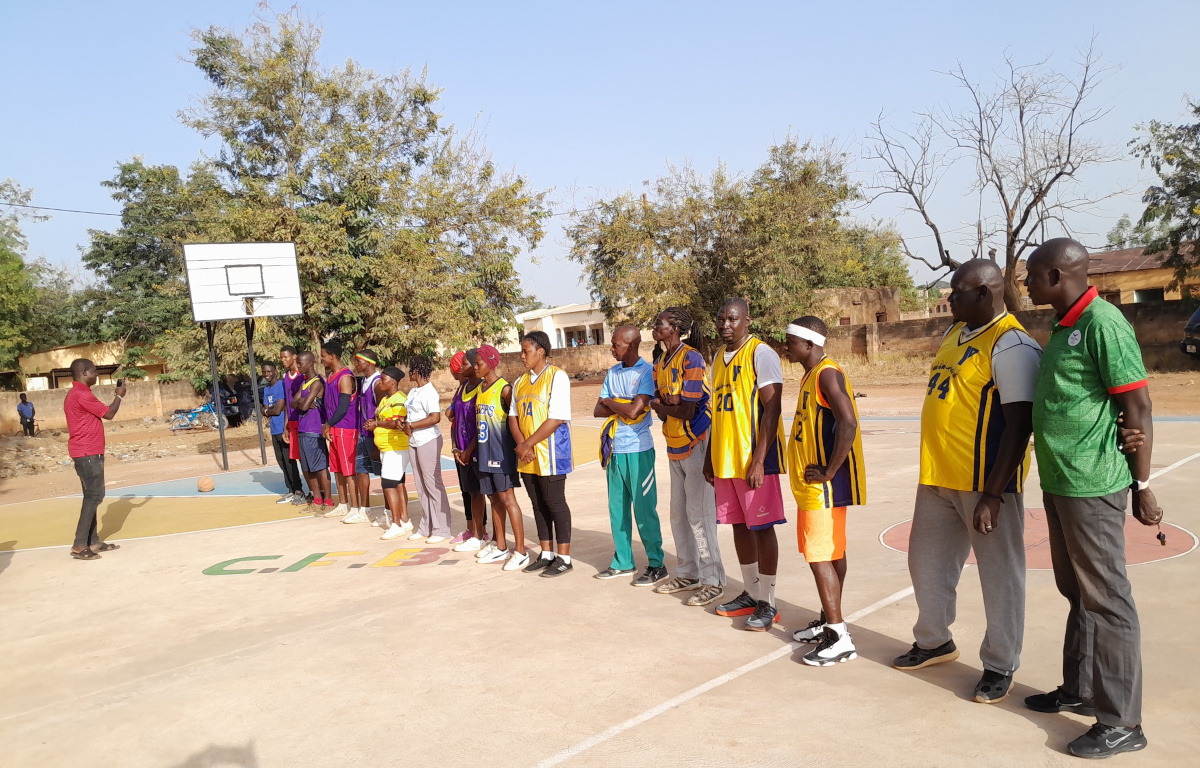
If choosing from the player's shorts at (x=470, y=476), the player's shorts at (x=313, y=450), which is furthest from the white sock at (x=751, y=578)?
the player's shorts at (x=313, y=450)

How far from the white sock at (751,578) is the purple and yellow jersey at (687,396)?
897mm

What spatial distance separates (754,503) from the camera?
5.03m

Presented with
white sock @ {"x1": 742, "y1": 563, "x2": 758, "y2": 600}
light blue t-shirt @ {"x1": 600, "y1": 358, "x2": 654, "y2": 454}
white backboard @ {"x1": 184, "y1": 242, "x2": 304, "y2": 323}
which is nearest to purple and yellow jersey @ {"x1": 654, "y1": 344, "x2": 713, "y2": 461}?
light blue t-shirt @ {"x1": 600, "y1": 358, "x2": 654, "y2": 454}

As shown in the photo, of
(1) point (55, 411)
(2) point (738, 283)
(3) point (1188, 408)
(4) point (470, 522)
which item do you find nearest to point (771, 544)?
(4) point (470, 522)

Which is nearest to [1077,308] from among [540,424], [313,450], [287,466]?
[540,424]

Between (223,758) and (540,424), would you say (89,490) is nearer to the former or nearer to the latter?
(540,424)

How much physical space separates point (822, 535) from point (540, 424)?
9.27ft

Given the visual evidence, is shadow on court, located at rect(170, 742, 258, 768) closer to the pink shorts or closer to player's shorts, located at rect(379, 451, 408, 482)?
the pink shorts

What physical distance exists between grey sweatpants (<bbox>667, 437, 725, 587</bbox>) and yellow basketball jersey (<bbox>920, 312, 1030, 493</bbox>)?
1.89 meters

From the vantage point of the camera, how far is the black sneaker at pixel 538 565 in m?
6.84

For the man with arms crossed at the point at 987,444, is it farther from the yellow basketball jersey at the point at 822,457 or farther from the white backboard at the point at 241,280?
the white backboard at the point at 241,280

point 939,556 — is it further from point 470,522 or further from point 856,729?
point 470,522

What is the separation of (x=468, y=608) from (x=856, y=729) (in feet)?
10.2

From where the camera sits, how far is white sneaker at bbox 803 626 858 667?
4.43 metres
